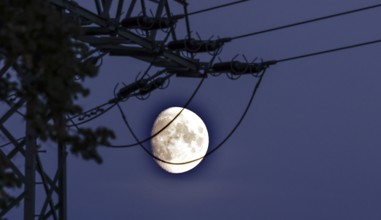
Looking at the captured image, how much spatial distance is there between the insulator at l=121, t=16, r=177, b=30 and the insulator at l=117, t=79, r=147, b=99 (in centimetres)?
140

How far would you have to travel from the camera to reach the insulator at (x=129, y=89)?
15.7m

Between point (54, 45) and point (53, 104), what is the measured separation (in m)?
0.45

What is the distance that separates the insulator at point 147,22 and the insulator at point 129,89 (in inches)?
55.3

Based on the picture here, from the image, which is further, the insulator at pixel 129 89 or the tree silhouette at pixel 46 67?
the insulator at pixel 129 89

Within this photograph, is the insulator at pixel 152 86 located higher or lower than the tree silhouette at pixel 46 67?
higher

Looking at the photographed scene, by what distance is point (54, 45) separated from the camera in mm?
7000

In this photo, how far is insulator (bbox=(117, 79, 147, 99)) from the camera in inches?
618

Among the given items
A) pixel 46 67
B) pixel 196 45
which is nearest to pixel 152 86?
pixel 196 45

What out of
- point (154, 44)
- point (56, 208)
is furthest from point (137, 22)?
point (56, 208)

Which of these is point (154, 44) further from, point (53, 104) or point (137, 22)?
point (53, 104)

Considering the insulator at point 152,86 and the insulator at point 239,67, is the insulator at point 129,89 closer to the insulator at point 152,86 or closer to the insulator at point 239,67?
the insulator at point 152,86

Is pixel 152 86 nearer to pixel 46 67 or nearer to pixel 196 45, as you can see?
pixel 196 45

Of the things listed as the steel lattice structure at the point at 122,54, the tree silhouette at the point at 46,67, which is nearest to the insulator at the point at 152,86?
the steel lattice structure at the point at 122,54

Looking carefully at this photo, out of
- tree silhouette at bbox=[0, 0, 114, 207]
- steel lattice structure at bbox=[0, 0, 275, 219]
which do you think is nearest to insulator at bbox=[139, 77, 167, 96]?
steel lattice structure at bbox=[0, 0, 275, 219]
